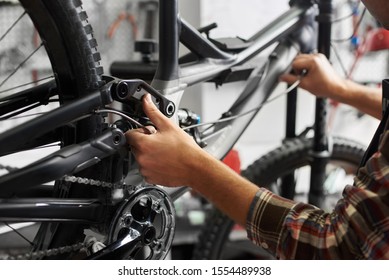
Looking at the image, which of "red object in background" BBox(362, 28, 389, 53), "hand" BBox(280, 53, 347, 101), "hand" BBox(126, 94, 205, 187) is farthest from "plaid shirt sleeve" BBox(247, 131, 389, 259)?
"red object in background" BBox(362, 28, 389, 53)

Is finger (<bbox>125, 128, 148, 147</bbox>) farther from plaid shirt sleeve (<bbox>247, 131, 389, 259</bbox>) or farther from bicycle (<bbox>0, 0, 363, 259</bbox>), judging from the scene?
plaid shirt sleeve (<bbox>247, 131, 389, 259</bbox>)

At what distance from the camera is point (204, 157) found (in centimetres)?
64

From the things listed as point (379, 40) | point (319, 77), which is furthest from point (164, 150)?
point (379, 40)

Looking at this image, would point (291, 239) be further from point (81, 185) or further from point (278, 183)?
point (278, 183)

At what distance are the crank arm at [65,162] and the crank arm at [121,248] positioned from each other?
0.12 meters

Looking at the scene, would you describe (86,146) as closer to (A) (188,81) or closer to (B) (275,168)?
(A) (188,81)

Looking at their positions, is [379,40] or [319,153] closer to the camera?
[319,153]

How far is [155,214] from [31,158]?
0.29 m

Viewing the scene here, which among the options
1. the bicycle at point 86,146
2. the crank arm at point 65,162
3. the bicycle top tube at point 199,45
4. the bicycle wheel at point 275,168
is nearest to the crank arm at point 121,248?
the bicycle at point 86,146

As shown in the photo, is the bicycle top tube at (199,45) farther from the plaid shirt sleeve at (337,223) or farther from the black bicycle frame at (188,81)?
the plaid shirt sleeve at (337,223)

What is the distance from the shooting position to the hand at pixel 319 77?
98cm

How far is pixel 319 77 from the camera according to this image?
99 cm

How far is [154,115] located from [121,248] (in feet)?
0.60

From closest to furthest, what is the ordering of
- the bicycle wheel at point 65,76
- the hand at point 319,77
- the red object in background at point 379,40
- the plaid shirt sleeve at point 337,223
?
1. the plaid shirt sleeve at point 337,223
2. the bicycle wheel at point 65,76
3. the hand at point 319,77
4. the red object in background at point 379,40
